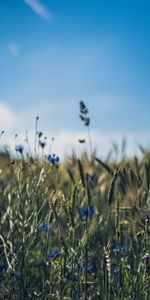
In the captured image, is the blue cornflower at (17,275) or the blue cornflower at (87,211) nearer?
the blue cornflower at (87,211)

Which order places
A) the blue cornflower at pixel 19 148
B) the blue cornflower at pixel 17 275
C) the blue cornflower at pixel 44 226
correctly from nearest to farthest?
the blue cornflower at pixel 17 275 < the blue cornflower at pixel 44 226 < the blue cornflower at pixel 19 148

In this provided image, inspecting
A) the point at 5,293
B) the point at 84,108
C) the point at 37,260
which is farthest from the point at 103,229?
the point at 5,293

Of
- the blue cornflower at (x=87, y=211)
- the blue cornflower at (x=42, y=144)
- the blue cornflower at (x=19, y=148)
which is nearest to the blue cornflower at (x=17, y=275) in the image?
the blue cornflower at (x=87, y=211)

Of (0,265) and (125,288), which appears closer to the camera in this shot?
(125,288)

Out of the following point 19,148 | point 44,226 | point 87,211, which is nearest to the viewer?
point 87,211

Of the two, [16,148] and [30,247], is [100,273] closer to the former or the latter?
[30,247]

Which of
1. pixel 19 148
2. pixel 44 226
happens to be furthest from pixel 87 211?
pixel 19 148

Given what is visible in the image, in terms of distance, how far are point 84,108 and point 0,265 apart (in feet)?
3.18

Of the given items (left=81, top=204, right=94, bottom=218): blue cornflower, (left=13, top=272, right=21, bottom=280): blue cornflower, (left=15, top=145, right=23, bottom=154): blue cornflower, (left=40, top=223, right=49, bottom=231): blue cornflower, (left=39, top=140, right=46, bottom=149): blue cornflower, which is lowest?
(left=13, top=272, right=21, bottom=280): blue cornflower

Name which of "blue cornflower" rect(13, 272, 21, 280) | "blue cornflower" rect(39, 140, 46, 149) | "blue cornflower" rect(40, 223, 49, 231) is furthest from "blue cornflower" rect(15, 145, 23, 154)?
"blue cornflower" rect(13, 272, 21, 280)

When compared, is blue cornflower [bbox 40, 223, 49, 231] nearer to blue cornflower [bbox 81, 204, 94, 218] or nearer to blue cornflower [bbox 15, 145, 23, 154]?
blue cornflower [bbox 81, 204, 94, 218]

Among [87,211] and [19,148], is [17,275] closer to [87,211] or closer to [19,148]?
[87,211]

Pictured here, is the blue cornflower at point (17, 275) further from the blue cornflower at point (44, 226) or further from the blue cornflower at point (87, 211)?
the blue cornflower at point (87, 211)

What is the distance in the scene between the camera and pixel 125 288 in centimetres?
231
